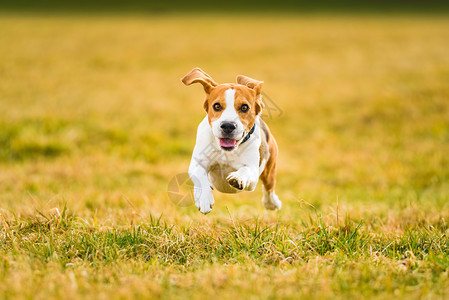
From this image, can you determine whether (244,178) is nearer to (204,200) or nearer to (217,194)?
(204,200)

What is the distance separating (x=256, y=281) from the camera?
3.17m

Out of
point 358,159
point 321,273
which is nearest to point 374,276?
point 321,273

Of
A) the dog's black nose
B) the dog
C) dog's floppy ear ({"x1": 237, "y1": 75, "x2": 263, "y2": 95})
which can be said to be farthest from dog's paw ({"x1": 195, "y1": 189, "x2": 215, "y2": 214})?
dog's floppy ear ({"x1": 237, "y1": 75, "x2": 263, "y2": 95})

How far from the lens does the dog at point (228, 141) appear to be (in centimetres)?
280

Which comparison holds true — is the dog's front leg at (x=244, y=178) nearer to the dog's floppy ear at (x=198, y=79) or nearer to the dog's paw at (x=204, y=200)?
the dog's paw at (x=204, y=200)

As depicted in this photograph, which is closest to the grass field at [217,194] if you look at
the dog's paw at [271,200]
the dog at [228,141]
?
the dog's paw at [271,200]

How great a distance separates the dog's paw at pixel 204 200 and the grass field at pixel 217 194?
2.05ft

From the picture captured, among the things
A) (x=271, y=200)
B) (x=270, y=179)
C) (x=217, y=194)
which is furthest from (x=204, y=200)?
(x=217, y=194)

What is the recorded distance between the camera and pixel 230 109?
9.32 ft

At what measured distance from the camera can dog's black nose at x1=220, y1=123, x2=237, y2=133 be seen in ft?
9.06

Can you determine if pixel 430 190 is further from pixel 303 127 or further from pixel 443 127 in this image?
pixel 303 127

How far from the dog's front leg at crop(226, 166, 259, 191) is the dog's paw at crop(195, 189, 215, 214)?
0.22 m

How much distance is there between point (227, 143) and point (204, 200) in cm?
41

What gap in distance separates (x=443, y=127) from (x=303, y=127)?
3714 millimetres
